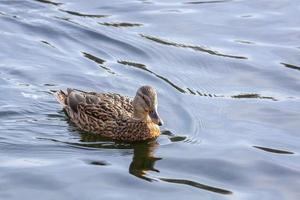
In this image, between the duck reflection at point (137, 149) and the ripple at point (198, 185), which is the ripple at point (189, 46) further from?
the ripple at point (198, 185)

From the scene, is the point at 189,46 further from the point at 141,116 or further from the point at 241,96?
the point at 141,116

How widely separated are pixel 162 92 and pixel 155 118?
1835 millimetres

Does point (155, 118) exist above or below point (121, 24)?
below

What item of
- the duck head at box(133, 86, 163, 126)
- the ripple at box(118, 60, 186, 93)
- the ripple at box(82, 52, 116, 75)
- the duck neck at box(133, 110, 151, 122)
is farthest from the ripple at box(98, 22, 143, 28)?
the duck head at box(133, 86, 163, 126)

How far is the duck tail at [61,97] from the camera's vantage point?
1320 cm

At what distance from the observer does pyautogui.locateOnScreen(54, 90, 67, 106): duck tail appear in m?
13.2

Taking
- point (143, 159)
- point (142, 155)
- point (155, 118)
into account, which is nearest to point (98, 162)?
point (143, 159)

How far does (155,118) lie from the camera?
12344 millimetres

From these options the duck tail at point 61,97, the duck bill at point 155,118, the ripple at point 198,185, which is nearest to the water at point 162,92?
the ripple at point 198,185

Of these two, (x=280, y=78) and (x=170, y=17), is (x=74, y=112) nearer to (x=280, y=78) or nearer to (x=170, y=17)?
(x=280, y=78)

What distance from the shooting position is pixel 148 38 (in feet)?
53.4

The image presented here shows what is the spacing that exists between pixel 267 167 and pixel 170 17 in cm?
631

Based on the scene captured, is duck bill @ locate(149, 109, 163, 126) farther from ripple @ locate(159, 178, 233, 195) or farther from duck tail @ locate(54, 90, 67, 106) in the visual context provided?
duck tail @ locate(54, 90, 67, 106)

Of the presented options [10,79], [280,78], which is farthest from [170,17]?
[10,79]
